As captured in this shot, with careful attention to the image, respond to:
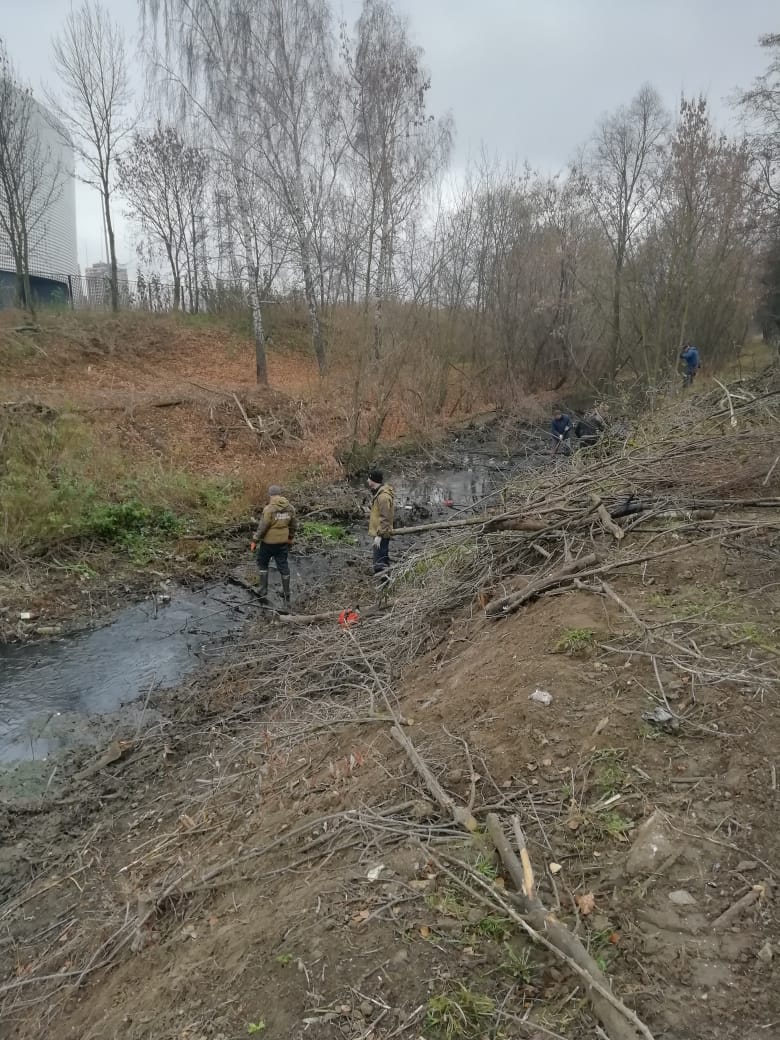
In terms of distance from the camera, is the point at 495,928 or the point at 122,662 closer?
the point at 495,928

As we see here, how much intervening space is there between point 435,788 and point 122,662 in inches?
219

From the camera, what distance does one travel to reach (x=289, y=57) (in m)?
18.5

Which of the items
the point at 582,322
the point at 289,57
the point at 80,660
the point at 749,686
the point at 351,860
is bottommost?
the point at 80,660

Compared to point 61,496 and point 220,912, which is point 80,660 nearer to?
point 61,496

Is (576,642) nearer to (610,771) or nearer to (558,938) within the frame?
(610,771)

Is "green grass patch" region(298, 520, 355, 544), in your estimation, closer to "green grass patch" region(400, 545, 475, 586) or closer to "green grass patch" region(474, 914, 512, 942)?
"green grass patch" region(400, 545, 475, 586)

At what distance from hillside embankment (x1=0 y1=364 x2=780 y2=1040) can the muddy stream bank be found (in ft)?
1.56

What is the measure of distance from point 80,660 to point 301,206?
14882 millimetres

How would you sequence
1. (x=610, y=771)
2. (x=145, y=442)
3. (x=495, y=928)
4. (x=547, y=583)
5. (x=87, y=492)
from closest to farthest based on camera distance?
(x=495, y=928) → (x=610, y=771) → (x=547, y=583) → (x=87, y=492) → (x=145, y=442)

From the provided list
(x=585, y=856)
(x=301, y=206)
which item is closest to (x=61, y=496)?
(x=585, y=856)

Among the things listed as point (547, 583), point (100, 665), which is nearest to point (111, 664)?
point (100, 665)

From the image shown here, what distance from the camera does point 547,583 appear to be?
5.54m

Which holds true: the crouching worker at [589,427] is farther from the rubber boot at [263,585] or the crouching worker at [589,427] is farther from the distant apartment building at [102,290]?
the distant apartment building at [102,290]

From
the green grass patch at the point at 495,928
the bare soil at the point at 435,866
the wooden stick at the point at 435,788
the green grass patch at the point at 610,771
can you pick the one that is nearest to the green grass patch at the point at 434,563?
the bare soil at the point at 435,866
